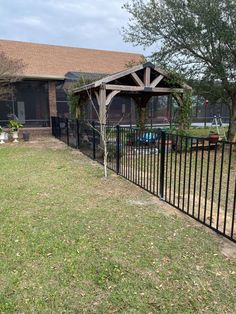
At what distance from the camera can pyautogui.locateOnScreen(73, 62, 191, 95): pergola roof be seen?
9031 millimetres

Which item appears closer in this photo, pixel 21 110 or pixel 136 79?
pixel 136 79

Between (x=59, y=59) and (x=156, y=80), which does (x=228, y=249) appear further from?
(x=59, y=59)

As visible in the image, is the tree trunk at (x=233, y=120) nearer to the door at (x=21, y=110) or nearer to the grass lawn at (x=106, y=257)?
the grass lawn at (x=106, y=257)

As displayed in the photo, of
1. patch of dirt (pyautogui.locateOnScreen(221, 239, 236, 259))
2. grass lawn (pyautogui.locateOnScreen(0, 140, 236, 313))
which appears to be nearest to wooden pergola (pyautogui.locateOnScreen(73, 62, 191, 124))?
grass lawn (pyautogui.locateOnScreen(0, 140, 236, 313))

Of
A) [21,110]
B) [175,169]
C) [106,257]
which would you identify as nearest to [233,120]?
[175,169]

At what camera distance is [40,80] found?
54.6ft

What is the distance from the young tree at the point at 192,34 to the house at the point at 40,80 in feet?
15.2

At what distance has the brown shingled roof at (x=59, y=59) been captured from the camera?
1689 cm

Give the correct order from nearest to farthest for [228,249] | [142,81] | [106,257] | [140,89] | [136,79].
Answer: [106,257] → [228,249] → [136,79] → [140,89] → [142,81]

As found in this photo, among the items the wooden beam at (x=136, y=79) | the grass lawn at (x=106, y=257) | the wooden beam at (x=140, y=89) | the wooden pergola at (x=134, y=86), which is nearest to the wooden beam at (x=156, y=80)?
the wooden pergola at (x=134, y=86)

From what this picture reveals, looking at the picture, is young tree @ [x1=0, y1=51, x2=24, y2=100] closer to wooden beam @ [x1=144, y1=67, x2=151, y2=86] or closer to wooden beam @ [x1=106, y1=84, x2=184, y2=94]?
wooden beam @ [x1=106, y1=84, x2=184, y2=94]

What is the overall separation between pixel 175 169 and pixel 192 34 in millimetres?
7385

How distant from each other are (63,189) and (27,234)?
2051 mm

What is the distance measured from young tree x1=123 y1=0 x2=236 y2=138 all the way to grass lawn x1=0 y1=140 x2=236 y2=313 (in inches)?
283
